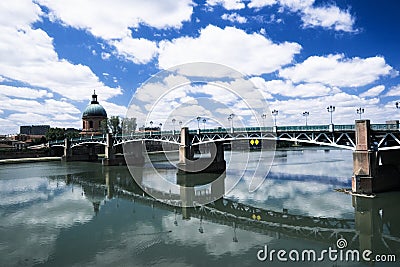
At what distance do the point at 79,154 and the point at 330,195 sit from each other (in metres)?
72.0

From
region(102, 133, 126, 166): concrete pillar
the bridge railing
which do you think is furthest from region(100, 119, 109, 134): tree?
the bridge railing

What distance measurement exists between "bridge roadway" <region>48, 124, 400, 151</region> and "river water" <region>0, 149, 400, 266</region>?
196 inches

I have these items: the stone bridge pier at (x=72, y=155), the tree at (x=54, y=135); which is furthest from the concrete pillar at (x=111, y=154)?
the tree at (x=54, y=135)

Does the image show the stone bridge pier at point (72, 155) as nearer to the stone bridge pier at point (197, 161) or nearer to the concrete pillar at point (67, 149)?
the concrete pillar at point (67, 149)

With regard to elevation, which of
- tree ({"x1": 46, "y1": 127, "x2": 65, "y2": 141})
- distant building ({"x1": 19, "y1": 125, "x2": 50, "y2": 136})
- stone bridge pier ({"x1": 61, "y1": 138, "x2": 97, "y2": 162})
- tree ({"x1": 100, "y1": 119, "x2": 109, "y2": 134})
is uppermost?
distant building ({"x1": 19, "y1": 125, "x2": 50, "y2": 136})

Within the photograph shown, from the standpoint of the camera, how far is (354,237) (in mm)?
17922

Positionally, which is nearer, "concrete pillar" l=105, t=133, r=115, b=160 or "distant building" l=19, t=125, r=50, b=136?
"concrete pillar" l=105, t=133, r=115, b=160

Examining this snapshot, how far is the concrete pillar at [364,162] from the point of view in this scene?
1058 inches

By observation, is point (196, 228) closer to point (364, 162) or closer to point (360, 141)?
point (364, 162)

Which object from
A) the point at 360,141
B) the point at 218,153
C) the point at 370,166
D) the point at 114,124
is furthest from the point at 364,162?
the point at 114,124

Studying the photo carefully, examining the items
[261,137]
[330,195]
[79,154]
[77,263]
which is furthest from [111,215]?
[79,154]

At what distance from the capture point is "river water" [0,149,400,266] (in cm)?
1487

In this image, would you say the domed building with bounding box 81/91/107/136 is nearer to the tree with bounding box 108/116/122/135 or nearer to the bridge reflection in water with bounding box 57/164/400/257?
the tree with bounding box 108/116/122/135

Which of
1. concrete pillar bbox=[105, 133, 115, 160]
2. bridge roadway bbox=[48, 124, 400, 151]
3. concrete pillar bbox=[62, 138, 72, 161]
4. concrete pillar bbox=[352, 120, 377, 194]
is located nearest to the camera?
concrete pillar bbox=[352, 120, 377, 194]
